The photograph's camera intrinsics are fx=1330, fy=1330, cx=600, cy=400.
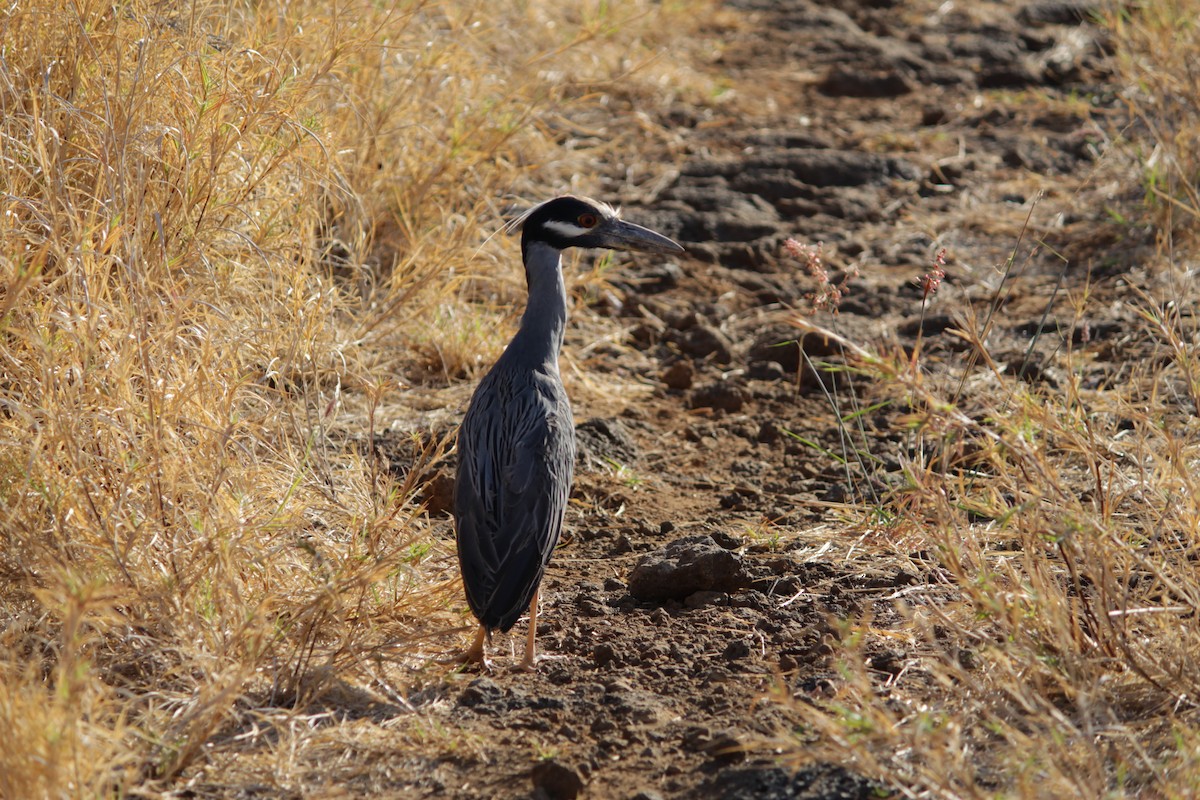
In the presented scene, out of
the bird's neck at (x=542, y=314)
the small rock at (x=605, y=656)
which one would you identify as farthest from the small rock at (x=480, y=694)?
the bird's neck at (x=542, y=314)

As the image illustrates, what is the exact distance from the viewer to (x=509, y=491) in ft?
13.4

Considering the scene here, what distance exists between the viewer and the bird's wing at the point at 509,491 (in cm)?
385

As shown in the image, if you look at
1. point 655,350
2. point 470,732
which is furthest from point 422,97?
point 470,732

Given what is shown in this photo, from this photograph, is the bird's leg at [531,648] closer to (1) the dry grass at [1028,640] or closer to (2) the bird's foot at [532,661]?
(2) the bird's foot at [532,661]

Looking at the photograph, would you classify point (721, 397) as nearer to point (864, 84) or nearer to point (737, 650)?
point (737, 650)

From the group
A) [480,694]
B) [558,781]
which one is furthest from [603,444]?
[558,781]

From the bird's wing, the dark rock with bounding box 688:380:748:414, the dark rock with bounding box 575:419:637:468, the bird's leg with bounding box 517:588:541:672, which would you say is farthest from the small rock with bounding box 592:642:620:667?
the dark rock with bounding box 688:380:748:414

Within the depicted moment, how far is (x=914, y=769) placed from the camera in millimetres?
3121

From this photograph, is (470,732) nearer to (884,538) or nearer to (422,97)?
(884,538)

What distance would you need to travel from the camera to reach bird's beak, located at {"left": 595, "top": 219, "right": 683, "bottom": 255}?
195 inches

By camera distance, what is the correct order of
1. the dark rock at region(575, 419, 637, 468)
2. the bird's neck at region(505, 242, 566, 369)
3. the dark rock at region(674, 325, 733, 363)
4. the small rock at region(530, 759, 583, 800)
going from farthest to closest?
the dark rock at region(674, 325, 733, 363), the dark rock at region(575, 419, 637, 468), the bird's neck at region(505, 242, 566, 369), the small rock at region(530, 759, 583, 800)

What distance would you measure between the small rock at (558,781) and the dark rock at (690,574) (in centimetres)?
112

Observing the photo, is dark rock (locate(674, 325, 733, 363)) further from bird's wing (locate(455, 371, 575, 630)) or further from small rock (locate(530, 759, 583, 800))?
small rock (locate(530, 759, 583, 800))

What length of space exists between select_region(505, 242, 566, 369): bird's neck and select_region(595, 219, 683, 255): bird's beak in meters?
0.20
